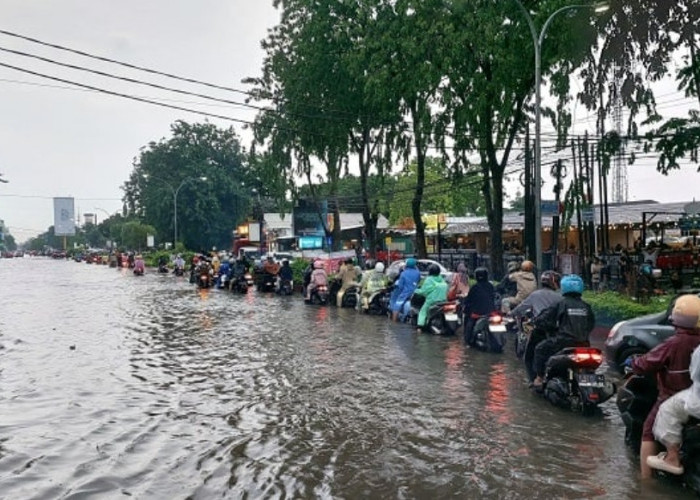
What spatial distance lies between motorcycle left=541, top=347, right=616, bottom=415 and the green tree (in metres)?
62.4

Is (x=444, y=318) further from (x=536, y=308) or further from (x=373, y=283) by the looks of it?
(x=536, y=308)

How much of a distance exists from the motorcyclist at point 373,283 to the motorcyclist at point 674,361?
13.9 meters

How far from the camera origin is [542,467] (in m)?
5.85

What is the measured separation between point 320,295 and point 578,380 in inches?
622

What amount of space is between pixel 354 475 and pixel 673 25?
16003 millimetres

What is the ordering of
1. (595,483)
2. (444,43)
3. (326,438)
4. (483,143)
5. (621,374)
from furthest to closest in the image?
(483,143) → (444,43) → (621,374) → (326,438) → (595,483)

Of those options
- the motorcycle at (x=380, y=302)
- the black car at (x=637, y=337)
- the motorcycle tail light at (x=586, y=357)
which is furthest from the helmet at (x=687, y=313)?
the motorcycle at (x=380, y=302)

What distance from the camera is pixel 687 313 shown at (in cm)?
541

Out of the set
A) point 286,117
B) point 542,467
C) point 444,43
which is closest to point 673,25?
point 444,43

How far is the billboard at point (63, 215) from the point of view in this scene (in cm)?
11844

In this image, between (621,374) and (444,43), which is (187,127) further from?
(621,374)

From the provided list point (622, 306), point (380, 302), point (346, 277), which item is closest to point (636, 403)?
point (622, 306)

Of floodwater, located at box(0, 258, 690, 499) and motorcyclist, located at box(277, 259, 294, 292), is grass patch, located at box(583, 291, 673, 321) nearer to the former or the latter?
floodwater, located at box(0, 258, 690, 499)

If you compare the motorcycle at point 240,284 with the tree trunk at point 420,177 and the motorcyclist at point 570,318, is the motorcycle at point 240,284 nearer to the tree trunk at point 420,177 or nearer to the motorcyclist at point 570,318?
the tree trunk at point 420,177
